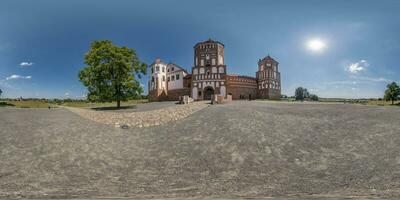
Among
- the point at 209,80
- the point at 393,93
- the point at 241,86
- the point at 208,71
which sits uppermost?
the point at 208,71

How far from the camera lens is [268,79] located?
2608 inches

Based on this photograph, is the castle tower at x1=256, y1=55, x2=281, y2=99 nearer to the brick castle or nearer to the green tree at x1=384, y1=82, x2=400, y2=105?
the brick castle

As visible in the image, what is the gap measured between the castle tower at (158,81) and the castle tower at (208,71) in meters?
10.9

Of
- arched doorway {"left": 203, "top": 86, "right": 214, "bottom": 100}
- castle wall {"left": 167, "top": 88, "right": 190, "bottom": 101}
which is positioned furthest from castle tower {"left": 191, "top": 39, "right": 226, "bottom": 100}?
castle wall {"left": 167, "top": 88, "right": 190, "bottom": 101}

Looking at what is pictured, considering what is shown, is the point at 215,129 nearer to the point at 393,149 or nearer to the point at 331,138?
the point at 331,138

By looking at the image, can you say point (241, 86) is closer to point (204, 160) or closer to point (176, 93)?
point (176, 93)

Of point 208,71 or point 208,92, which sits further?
point 208,71

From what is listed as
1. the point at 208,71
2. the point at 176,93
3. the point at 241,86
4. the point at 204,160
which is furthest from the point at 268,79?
the point at 204,160

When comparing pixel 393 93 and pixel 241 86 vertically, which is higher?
pixel 241 86

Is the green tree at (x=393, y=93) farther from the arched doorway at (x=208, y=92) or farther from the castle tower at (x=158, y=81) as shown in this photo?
the castle tower at (x=158, y=81)

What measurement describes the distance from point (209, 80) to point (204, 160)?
51493 millimetres

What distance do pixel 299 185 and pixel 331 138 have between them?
7.35 m

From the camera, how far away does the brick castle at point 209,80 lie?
205 feet

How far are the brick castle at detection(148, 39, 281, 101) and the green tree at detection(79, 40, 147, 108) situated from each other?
25892 mm
